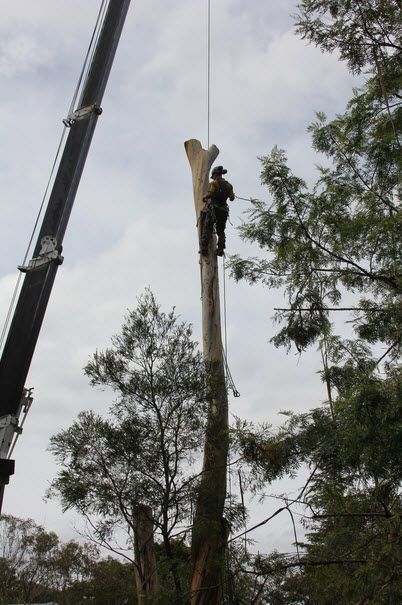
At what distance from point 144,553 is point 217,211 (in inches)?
174

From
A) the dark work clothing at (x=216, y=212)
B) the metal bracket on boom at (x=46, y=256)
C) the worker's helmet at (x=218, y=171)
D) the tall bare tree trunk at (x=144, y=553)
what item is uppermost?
the worker's helmet at (x=218, y=171)

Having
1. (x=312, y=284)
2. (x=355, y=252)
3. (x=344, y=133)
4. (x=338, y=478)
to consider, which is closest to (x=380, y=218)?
(x=355, y=252)

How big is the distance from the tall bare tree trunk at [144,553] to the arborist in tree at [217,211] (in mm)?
3366

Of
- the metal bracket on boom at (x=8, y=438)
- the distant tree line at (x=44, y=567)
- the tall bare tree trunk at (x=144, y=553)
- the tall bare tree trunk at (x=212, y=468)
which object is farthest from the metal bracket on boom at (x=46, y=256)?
the distant tree line at (x=44, y=567)

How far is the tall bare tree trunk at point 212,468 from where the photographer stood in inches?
239

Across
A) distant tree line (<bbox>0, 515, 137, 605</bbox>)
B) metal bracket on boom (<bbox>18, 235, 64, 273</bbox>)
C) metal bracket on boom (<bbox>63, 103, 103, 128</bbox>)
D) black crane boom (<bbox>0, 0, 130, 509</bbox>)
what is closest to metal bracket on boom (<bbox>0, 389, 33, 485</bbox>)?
black crane boom (<bbox>0, 0, 130, 509</bbox>)

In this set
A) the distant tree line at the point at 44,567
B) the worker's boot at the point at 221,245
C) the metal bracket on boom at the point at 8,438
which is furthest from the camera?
the distant tree line at the point at 44,567

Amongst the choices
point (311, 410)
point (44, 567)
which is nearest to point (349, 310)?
point (311, 410)

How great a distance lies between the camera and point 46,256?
5.38 meters

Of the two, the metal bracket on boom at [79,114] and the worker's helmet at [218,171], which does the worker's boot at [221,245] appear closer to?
the worker's helmet at [218,171]

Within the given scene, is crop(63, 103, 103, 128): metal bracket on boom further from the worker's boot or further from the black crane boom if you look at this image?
the worker's boot

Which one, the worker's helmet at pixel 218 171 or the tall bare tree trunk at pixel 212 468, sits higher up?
the worker's helmet at pixel 218 171

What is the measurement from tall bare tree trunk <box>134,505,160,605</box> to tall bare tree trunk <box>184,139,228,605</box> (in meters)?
0.62

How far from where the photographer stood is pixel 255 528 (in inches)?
259
